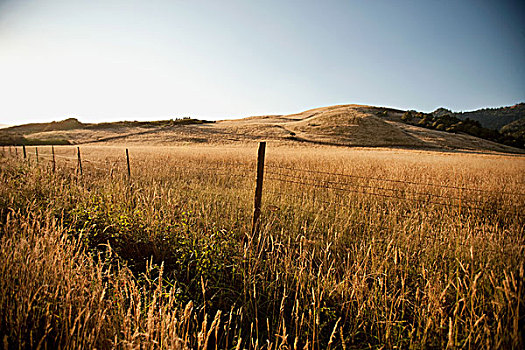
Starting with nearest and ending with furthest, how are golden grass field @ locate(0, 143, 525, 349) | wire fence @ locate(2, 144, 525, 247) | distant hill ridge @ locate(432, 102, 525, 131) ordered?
golden grass field @ locate(0, 143, 525, 349), wire fence @ locate(2, 144, 525, 247), distant hill ridge @ locate(432, 102, 525, 131)

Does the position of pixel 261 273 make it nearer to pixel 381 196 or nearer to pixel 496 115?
pixel 381 196

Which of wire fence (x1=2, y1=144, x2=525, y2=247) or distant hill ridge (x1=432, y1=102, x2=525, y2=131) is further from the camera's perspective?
distant hill ridge (x1=432, y1=102, x2=525, y2=131)

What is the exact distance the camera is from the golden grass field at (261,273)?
1.98 m

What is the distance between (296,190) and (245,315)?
490 centimetres

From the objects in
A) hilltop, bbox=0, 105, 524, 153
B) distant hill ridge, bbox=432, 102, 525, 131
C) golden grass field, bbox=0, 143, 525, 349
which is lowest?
golden grass field, bbox=0, 143, 525, 349

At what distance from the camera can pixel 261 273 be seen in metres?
3.04

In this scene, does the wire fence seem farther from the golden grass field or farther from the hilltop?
the hilltop

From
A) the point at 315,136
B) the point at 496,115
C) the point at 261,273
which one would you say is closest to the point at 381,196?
the point at 261,273

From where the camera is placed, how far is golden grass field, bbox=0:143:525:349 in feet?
6.49

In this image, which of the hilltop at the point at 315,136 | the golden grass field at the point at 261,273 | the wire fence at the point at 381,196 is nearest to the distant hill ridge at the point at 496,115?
the hilltop at the point at 315,136

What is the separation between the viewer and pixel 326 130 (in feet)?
152

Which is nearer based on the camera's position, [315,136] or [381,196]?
[381,196]

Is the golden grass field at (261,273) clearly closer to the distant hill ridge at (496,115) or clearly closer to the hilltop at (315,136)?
the hilltop at (315,136)

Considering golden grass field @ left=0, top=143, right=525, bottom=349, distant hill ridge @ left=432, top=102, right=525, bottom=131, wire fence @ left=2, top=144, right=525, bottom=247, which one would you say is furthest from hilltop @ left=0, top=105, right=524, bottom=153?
distant hill ridge @ left=432, top=102, right=525, bottom=131
